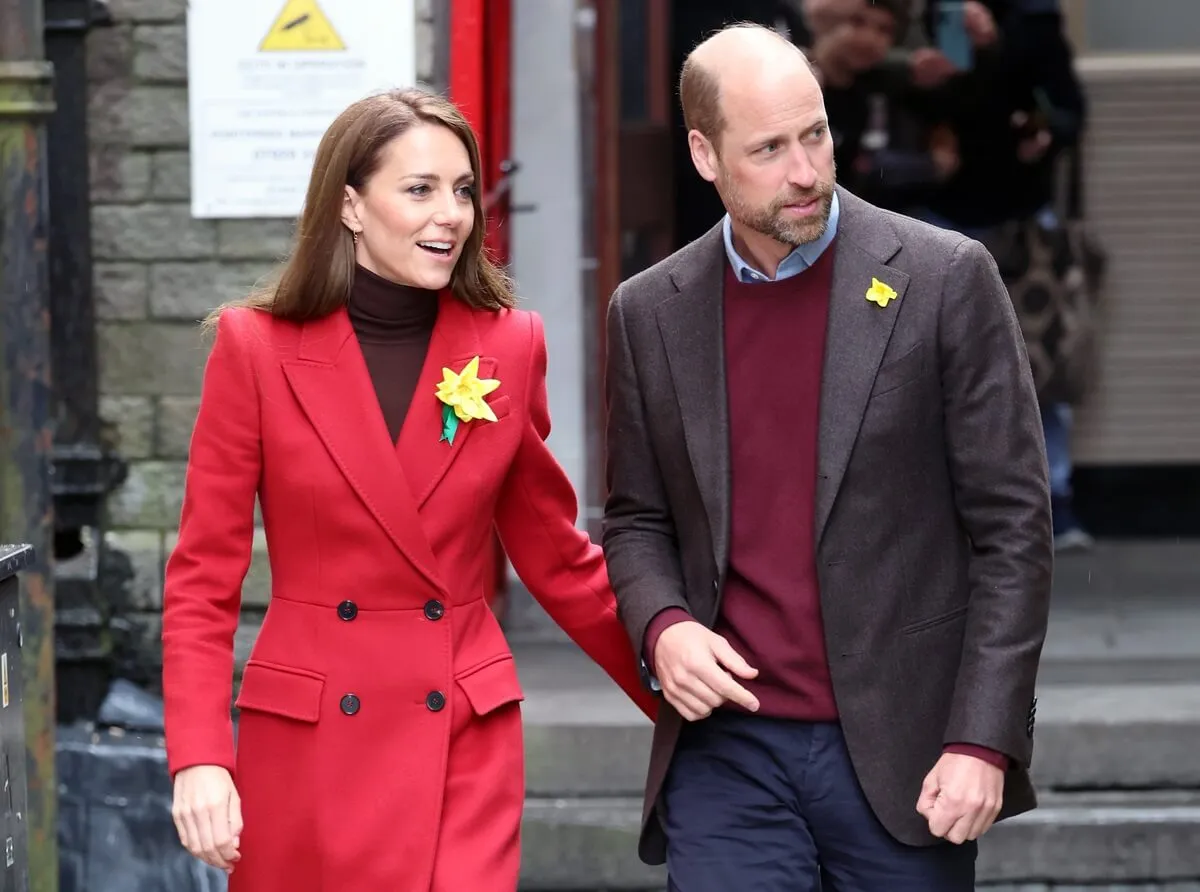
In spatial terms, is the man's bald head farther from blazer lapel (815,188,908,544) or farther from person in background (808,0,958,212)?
person in background (808,0,958,212)

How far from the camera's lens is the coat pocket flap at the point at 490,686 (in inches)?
138

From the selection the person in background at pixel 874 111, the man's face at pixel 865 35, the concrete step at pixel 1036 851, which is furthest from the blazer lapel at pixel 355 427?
the man's face at pixel 865 35

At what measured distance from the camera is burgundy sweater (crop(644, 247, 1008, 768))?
3.40 m

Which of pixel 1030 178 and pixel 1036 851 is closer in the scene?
pixel 1036 851

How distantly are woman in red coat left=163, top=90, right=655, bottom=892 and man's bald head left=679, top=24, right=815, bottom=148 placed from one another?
15.6 inches

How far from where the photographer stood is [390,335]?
360 centimetres

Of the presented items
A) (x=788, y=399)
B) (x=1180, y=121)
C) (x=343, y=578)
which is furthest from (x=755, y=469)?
(x=1180, y=121)

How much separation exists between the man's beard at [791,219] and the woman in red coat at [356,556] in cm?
49

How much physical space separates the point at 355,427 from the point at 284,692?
0.45 meters

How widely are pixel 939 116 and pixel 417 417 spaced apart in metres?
4.92

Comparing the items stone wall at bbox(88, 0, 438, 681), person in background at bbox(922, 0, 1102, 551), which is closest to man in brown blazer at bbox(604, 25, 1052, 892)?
stone wall at bbox(88, 0, 438, 681)

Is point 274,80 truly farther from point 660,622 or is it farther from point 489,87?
point 660,622

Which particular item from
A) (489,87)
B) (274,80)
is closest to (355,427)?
(274,80)

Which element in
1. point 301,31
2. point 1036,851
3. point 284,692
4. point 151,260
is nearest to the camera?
point 284,692
